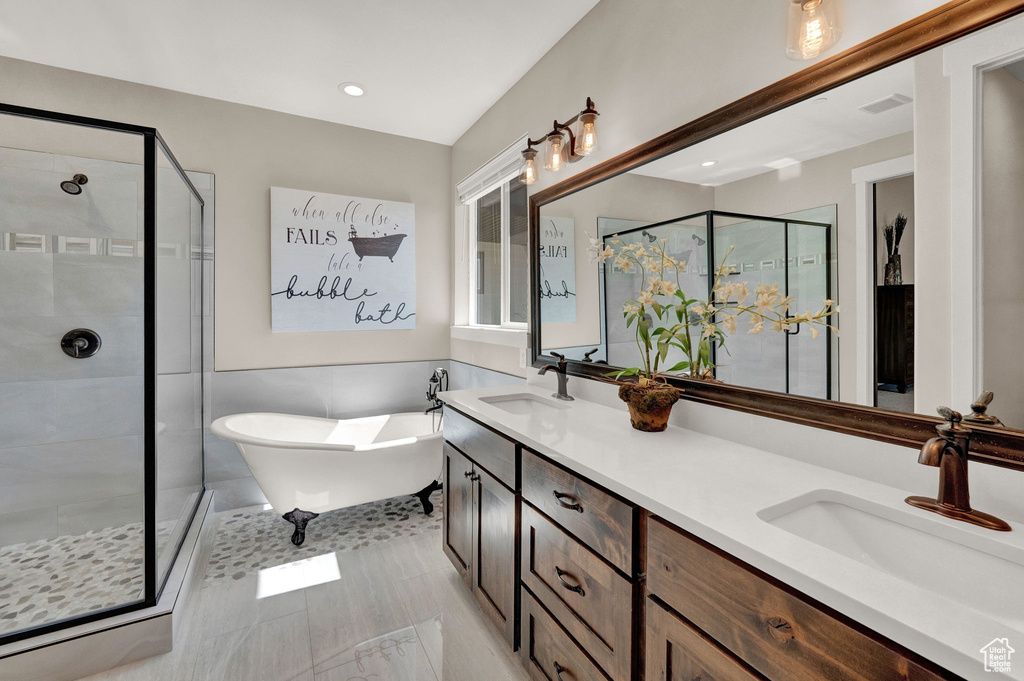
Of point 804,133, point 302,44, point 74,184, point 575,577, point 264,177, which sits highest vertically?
point 302,44

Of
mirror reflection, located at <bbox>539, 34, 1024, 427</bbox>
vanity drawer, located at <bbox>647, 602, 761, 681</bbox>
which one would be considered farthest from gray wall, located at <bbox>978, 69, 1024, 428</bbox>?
vanity drawer, located at <bbox>647, 602, 761, 681</bbox>

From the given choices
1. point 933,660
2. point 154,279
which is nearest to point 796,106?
point 933,660

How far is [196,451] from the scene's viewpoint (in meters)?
2.64

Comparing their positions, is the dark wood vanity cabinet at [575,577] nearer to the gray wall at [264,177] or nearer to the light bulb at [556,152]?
the light bulb at [556,152]

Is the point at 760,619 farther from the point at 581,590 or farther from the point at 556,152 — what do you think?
the point at 556,152

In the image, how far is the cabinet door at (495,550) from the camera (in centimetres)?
153

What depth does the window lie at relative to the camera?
273 cm

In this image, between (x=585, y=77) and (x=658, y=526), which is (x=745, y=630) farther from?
(x=585, y=77)

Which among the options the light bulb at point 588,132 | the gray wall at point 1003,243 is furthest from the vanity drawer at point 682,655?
the light bulb at point 588,132

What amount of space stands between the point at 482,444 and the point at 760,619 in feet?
3.62

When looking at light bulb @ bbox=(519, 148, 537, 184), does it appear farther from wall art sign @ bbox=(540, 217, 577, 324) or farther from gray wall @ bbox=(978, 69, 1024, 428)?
gray wall @ bbox=(978, 69, 1024, 428)

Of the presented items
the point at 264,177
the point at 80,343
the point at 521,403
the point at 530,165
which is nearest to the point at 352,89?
the point at 264,177

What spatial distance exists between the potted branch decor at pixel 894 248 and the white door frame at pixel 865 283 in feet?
0.09

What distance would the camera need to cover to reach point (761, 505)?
0.91 m
